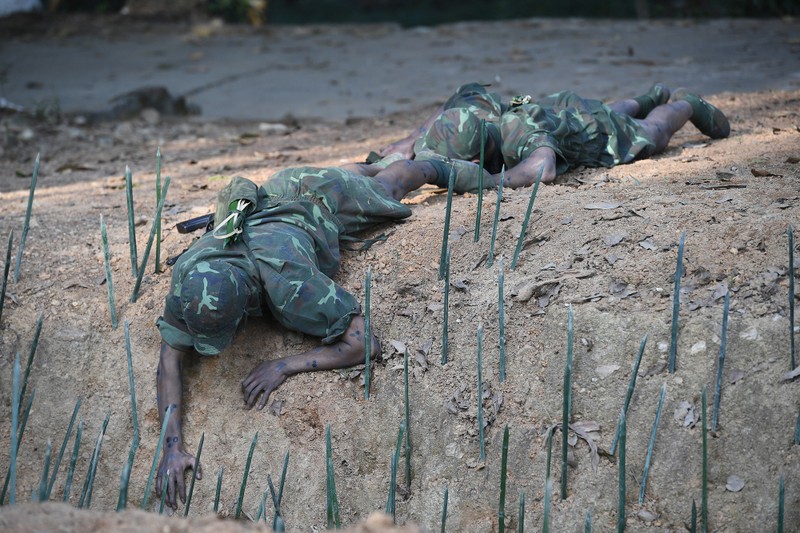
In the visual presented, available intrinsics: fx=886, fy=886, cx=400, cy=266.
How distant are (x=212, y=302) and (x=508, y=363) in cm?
97

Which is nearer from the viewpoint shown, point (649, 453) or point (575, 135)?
point (649, 453)

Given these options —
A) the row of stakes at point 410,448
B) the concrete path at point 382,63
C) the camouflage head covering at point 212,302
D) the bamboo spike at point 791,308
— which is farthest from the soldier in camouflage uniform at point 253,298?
the concrete path at point 382,63

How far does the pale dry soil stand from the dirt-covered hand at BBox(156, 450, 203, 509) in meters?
0.09

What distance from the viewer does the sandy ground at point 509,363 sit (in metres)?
2.60

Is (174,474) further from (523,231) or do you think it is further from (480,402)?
(523,231)

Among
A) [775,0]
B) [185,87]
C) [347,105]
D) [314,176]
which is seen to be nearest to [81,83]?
[185,87]

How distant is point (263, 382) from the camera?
299cm

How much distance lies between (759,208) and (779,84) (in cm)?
273

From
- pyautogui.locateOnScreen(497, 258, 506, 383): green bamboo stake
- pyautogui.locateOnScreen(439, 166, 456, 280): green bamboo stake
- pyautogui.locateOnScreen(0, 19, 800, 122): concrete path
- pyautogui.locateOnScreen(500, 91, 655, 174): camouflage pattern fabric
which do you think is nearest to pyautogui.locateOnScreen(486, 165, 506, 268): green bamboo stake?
pyautogui.locateOnScreen(439, 166, 456, 280): green bamboo stake

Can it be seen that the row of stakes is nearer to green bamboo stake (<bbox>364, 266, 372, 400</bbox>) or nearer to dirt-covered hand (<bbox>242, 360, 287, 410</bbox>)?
green bamboo stake (<bbox>364, 266, 372, 400</bbox>)

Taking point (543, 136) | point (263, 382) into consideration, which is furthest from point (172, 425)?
point (543, 136)

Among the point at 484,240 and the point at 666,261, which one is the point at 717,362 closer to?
the point at 666,261

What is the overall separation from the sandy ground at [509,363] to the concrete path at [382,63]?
8.26 ft

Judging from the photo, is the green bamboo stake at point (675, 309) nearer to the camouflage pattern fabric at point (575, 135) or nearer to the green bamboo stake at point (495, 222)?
the green bamboo stake at point (495, 222)
